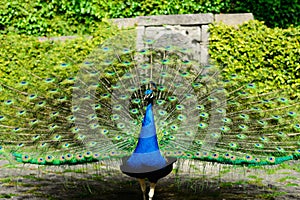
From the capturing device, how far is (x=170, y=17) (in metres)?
7.94

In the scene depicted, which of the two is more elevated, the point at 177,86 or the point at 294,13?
the point at 294,13

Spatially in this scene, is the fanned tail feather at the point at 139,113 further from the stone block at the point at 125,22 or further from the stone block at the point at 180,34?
the stone block at the point at 125,22

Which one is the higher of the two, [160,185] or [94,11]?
[94,11]

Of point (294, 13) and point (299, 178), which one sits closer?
point (299, 178)

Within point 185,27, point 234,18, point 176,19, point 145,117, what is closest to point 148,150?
point 145,117

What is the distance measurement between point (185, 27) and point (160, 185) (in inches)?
121

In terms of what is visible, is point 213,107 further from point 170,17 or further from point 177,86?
point 170,17

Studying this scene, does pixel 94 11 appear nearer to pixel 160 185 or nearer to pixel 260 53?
pixel 260 53

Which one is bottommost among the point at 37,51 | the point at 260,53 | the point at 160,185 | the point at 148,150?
the point at 160,185

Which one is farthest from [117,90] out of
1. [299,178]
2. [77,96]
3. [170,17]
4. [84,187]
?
[170,17]

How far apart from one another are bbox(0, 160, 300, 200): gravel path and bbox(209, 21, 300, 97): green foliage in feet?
5.97

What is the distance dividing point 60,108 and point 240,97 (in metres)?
1.57

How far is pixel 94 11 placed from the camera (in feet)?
28.9

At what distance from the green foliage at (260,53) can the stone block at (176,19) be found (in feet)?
0.70
